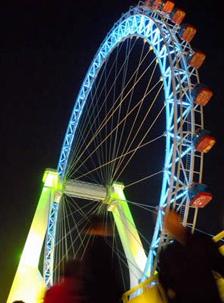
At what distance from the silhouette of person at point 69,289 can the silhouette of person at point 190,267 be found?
57 centimetres

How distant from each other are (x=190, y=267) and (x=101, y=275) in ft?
1.94

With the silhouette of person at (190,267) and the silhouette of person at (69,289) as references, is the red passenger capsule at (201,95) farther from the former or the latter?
the silhouette of person at (69,289)

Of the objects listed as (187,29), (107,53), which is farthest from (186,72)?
(107,53)

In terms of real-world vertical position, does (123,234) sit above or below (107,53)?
below

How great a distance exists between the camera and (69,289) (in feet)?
8.40

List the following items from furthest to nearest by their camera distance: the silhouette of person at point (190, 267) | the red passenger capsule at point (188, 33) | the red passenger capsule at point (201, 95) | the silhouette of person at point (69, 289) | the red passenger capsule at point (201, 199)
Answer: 1. the red passenger capsule at point (188, 33)
2. the red passenger capsule at point (201, 95)
3. the red passenger capsule at point (201, 199)
4. the silhouette of person at point (69, 289)
5. the silhouette of person at point (190, 267)

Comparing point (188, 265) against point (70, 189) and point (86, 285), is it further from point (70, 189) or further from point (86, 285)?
point (70, 189)

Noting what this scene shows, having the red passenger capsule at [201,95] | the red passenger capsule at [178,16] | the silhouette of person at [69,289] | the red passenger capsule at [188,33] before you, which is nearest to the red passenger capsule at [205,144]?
the red passenger capsule at [201,95]

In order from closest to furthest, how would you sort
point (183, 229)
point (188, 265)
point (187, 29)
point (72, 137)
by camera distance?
1. point (188, 265)
2. point (183, 229)
3. point (187, 29)
4. point (72, 137)

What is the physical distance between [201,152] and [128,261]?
16.2 feet

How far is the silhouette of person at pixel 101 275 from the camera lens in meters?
2.47

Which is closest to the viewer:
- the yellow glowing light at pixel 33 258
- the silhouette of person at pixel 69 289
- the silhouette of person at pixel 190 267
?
the silhouette of person at pixel 190 267

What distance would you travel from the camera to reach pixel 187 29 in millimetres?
12297

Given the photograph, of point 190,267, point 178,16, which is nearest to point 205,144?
point 178,16
